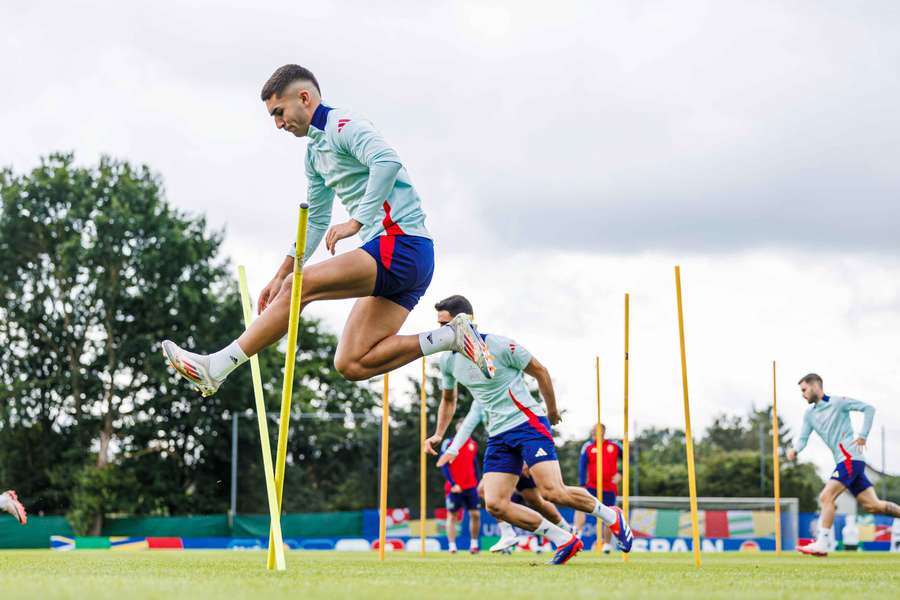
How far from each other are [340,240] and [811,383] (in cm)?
972

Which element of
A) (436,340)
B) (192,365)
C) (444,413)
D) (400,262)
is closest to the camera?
(192,365)

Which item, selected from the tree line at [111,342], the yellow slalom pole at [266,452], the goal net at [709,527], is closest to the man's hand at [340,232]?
the yellow slalom pole at [266,452]

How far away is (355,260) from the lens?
589 centimetres

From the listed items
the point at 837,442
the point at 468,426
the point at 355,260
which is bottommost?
the point at 837,442

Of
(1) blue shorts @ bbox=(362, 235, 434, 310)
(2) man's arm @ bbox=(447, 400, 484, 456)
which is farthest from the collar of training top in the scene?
(2) man's arm @ bbox=(447, 400, 484, 456)

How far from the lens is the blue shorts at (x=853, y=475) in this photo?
45.5 ft

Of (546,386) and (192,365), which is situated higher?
(546,386)

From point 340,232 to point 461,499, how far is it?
12.6 meters

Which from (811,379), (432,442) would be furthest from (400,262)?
(811,379)

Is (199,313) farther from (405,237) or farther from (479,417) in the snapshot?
(405,237)

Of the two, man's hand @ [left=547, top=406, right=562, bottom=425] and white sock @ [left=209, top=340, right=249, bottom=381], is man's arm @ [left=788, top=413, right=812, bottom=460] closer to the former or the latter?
man's hand @ [left=547, top=406, right=562, bottom=425]

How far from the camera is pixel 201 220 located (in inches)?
1558

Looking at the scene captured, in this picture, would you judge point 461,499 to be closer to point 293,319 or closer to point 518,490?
point 518,490

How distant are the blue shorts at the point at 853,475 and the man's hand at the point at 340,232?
9855mm
